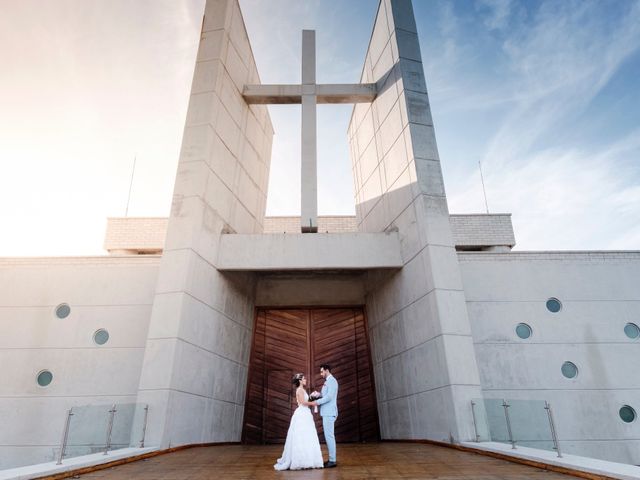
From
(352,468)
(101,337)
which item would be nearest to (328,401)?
(352,468)

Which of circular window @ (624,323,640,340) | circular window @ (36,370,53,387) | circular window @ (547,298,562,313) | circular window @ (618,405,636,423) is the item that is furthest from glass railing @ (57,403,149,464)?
circular window @ (624,323,640,340)

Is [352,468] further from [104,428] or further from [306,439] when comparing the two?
[104,428]

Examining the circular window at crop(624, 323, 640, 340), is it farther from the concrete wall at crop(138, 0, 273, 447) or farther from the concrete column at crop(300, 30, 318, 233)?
the concrete wall at crop(138, 0, 273, 447)

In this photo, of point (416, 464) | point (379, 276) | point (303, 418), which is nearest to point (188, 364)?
point (303, 418)

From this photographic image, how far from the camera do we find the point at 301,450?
5785 mm

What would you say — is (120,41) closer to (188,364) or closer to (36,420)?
(188,364)

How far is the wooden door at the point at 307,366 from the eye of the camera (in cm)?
1255

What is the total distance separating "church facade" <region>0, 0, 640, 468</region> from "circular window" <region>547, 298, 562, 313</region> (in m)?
0.07

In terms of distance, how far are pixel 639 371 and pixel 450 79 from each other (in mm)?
10707

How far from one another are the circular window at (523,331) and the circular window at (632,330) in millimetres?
2848

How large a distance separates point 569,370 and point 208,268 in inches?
413

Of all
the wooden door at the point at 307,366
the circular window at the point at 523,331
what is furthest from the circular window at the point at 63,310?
the circular window at the point at 523,331

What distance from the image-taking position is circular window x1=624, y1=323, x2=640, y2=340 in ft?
36.3

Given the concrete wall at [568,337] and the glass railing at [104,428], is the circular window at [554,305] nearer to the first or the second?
the concrete wall at [568,337]
